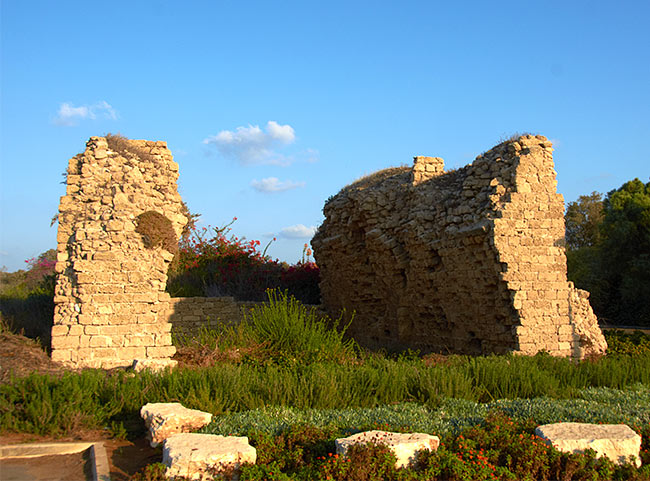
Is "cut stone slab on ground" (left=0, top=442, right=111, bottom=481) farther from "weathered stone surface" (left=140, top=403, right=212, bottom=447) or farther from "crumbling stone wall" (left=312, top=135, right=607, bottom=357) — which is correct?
"crumbling stone wall" (left=312, top=135, right=607, bottom=357)

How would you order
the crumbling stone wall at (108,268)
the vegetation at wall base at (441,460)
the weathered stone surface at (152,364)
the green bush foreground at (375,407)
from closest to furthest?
the vegetation at wall base at (441,460)
the green bush foreground at (375,407)
the weathered stone surface at (152,364)
the crumbling stone wall at (108,268)

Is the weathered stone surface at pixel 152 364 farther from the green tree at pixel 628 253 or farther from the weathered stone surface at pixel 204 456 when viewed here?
the green tree at pixel 628 253

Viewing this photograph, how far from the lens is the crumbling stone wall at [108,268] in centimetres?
825

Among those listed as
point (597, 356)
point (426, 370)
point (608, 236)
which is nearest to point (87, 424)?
point (426, 370)

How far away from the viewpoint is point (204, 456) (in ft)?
14.8

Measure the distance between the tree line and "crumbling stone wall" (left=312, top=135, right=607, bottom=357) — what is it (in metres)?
13.2

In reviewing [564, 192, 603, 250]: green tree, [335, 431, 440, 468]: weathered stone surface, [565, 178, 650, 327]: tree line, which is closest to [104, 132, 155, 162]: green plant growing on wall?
[335, 431, 440, 468]: weathered stone surface

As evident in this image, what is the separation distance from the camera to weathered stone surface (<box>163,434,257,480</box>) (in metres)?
4.46

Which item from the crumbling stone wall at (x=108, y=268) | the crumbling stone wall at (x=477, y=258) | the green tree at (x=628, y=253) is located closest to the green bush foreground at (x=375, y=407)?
the crumbling stone wall at (x=108, y=268)

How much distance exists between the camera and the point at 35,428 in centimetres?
563

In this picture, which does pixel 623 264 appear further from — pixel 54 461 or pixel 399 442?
pixel 54 461

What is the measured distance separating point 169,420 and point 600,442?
411cm

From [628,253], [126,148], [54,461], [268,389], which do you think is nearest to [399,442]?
[268,389]

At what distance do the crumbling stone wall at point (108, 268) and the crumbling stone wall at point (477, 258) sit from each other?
5.46 metres
